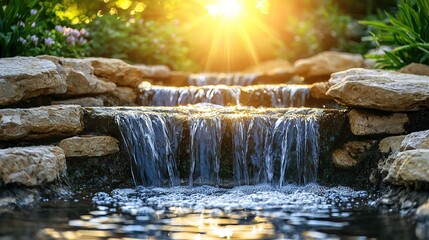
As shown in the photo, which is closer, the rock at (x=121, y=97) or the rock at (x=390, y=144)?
the rock at (x=390, y=144)

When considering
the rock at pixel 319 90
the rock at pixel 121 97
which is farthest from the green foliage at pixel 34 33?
the rock at pixel 319 90

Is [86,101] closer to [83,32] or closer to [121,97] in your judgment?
[121,97]

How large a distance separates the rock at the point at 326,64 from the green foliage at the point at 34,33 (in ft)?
12.8

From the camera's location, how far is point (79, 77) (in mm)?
9141

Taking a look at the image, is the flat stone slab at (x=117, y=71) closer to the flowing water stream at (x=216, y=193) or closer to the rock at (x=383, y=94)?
the flowing water stream at (x=216, y=193)

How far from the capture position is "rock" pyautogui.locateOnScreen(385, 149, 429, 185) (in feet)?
19.3

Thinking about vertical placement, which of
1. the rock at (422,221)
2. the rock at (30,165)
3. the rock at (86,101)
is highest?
the rock at (86,101)

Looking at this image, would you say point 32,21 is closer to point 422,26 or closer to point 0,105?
point 0,105

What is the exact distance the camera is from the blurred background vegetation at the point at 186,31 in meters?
9.49

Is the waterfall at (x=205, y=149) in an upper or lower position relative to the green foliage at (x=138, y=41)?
lower

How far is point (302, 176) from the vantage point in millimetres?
7719

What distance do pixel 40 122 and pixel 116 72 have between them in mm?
3143

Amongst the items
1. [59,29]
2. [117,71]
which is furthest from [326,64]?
[59,29]

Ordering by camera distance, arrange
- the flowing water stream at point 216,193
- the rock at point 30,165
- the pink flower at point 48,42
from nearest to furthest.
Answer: the flowing water stream at point 216,193 < the rock at point 30,165 < the pink flower at point 48,42
